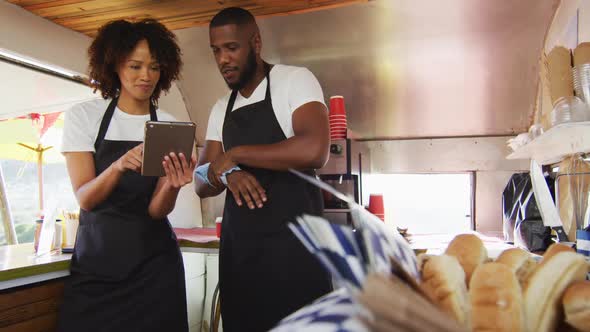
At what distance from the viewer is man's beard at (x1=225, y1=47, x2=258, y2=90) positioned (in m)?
1.37

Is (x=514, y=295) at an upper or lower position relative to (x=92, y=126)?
lower

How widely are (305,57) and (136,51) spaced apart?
1.47 m

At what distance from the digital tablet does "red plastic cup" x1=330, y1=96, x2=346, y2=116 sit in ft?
4.71

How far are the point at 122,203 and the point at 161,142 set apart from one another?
264 mm

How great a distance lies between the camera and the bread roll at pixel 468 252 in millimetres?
463

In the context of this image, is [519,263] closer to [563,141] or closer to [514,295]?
[514,295]

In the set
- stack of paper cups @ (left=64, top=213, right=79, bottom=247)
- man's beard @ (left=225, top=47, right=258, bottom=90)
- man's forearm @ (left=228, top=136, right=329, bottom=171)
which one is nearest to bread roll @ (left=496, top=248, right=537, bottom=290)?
man's forearm @ (left=228, top=136, right=329, bottom=171)

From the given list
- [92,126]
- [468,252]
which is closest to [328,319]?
[468,252]

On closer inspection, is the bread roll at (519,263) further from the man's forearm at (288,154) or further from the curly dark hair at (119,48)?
the curly dark hair at (119,48)

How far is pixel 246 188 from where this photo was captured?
4.08 feet

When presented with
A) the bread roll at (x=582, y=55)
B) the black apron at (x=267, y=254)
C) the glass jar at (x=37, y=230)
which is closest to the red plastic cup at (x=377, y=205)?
the black apron at (x=267, y=254)

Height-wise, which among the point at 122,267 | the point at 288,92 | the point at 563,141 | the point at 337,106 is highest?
the point at 337,106

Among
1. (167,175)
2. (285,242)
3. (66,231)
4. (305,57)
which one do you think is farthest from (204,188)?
(305,57)

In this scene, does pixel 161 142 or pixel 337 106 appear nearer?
pixel 161 142
